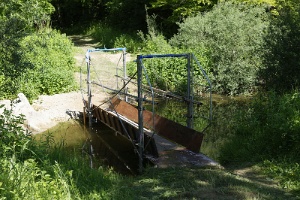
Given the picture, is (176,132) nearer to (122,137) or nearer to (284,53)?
(122,137)

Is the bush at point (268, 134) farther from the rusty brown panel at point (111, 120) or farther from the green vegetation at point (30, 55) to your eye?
the green vegetation at point (30, 55)

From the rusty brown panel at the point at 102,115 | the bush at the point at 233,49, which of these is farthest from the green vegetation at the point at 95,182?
the bush at the point at 233,49

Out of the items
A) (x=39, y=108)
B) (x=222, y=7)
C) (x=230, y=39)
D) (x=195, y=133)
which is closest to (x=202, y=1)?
(x=222, y=7)

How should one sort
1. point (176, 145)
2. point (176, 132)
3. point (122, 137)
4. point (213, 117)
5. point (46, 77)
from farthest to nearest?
1. point (46, 77)
2. point (213, 117)
3. point (122, 137)
4. point (176, 145)
5. point (176, 132)

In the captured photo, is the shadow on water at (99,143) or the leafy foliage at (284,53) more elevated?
the leafy foliage at (284,53)

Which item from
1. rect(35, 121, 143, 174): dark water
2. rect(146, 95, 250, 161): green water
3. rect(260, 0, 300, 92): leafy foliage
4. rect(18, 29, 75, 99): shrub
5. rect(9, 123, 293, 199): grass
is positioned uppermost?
rect(260, 0, 300, 92): leafy foliage

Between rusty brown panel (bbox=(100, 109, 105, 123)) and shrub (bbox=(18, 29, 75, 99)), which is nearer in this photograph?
rusty brown panel (bbox=(100, 109, 105, 123))

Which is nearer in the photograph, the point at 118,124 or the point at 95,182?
the point at 95,182

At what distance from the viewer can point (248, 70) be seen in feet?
54.0

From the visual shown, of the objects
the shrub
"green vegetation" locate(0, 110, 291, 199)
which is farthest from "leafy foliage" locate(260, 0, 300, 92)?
the shrub

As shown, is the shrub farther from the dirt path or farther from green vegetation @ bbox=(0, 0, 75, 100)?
the dirt path

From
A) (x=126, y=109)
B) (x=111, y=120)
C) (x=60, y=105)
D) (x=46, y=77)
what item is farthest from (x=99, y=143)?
(x=46, y=77)

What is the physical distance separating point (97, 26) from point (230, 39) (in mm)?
18659

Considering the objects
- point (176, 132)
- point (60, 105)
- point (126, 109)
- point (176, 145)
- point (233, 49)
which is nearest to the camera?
point (176, 132)
